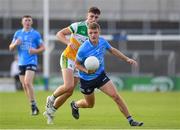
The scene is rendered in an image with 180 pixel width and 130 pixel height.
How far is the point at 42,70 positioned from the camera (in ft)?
124

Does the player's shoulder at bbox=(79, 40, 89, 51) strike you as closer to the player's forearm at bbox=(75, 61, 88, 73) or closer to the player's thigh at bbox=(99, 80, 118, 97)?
the player's forearm at bbox=(75, 61, 88, 73)

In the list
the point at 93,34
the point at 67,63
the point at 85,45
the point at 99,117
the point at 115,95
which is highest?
the point at 93,34

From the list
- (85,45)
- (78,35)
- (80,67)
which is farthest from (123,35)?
(80,67)

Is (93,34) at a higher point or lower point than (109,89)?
higher

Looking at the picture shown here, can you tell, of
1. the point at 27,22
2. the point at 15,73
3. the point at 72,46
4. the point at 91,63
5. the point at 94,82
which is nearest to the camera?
the point at 91,63

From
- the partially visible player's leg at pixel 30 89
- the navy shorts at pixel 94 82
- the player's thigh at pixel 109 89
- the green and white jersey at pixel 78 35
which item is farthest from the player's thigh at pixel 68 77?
the partially visible player's leg at pixel 30 89

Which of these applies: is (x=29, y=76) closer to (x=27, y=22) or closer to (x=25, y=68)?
(x=25, y=68)

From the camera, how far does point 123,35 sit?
35.7m

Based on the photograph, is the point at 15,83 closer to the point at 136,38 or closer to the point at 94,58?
the point at 136,38

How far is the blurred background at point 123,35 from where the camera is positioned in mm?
35719

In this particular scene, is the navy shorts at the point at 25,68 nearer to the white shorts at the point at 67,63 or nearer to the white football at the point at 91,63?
the white shorts at the point at 67,63

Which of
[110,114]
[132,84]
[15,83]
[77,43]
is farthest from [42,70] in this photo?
[77,43]

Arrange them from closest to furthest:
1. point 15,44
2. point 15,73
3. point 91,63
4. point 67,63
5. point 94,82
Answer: point 91,63, point 94,82, point 67,63, point 15,44, point 15,73

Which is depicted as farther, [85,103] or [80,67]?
[85,103]
